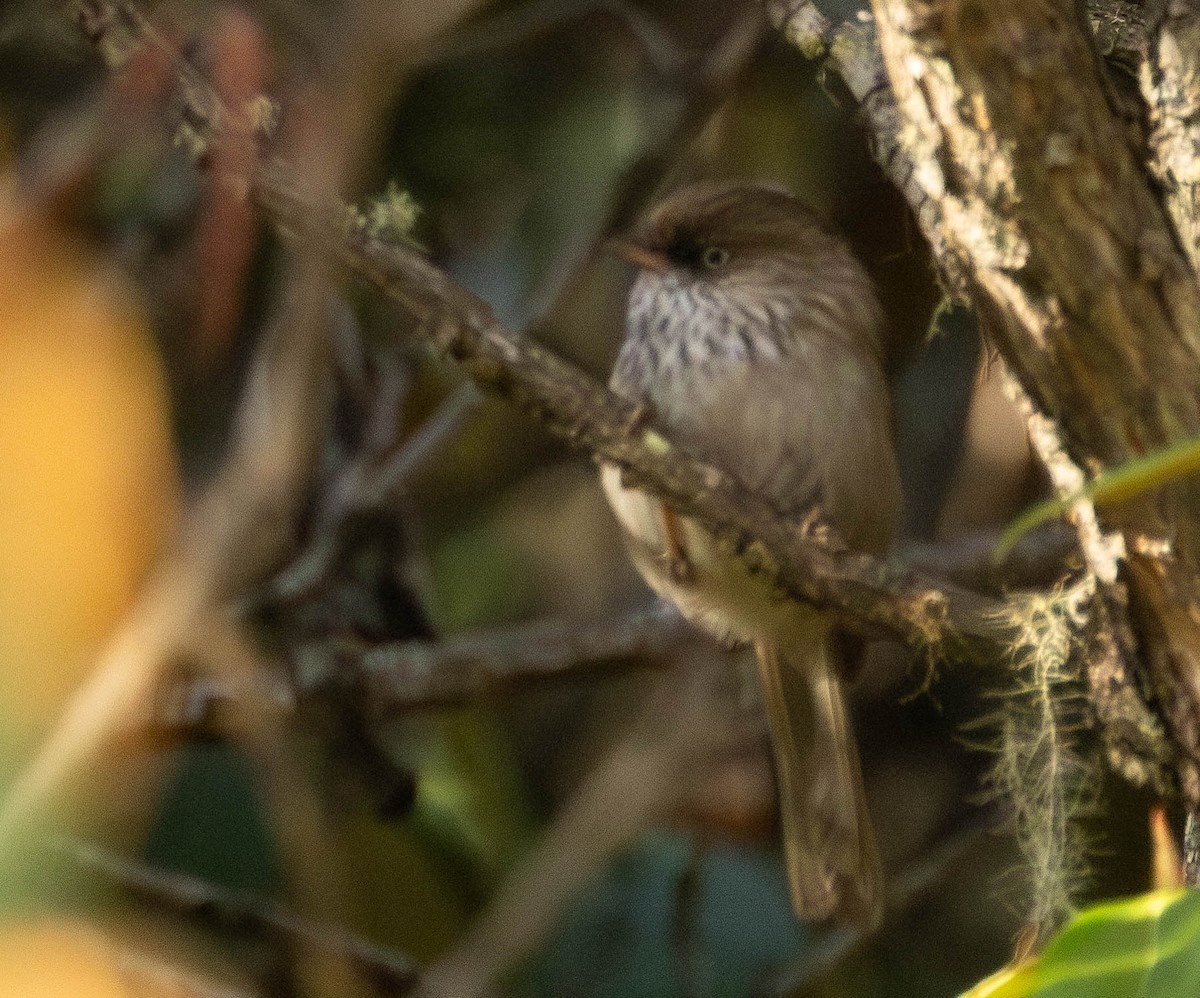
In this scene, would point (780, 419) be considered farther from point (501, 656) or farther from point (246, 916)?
point (246, 916)

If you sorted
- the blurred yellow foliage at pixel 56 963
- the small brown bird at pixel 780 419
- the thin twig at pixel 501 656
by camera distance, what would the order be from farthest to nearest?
the thin twig at pixel 501 656, the small brown bird at pixel 780 419, the blurred yellow foliage at pixel 56 963

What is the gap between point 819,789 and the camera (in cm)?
289

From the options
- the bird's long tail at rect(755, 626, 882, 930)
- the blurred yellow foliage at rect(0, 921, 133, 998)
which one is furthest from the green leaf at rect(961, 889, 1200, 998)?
the blurred yellow foliage at rect(0, 921, 133, 998)

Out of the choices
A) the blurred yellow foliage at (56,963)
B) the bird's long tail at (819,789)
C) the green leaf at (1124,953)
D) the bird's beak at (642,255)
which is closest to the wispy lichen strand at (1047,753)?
the green leaf at (1124,953)

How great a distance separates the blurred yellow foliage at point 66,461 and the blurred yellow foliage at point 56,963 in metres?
0.32

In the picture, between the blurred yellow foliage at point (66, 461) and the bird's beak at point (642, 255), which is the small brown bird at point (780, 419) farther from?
the blurred yellow foliage at point (66, 461)

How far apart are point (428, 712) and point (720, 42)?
1.59 metres

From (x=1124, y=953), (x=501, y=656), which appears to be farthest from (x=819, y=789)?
(x=1124, y=953)

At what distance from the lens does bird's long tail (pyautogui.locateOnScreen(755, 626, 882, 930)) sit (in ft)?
8.93

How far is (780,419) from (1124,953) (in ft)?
5.36

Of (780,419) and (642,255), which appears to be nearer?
(780,419)

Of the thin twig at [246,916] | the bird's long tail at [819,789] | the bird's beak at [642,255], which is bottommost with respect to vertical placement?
the bird's long tail at [819,789]

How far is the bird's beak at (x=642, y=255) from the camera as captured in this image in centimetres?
278

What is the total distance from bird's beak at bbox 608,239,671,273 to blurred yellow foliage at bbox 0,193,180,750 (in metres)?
1.09
